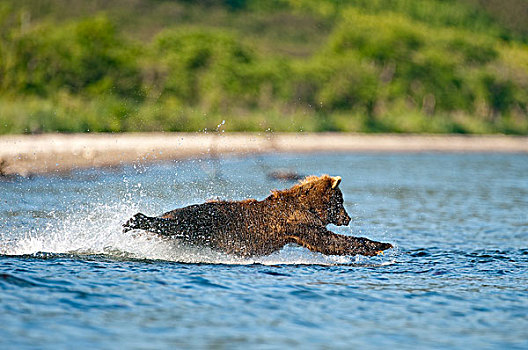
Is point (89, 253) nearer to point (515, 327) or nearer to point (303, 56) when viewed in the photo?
point (515, 327)

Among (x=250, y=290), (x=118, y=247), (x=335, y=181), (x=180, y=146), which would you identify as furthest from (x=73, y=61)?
(x=250, y=290)

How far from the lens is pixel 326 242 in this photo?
12156 mm

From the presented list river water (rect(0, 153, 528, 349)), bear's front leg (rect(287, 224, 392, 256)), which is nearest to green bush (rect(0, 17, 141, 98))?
river water (rect(0, 153, 528, 349))

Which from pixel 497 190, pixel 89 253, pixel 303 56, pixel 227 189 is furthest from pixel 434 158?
pixel 303 56

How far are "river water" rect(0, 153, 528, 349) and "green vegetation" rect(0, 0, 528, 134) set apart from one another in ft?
101

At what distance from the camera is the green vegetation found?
61906 millimetres

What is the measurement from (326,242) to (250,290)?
151cm

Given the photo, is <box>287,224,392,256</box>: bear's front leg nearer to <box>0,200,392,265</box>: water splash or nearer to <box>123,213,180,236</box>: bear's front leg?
<box>0,200,392,265</box>: water splash

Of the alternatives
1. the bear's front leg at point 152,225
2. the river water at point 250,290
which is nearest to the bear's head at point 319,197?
the river water at point 250,290

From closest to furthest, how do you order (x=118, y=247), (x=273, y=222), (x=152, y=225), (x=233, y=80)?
1. (x=152, y=225)
2. (x=273, y=222)
3. (x=118, y=247)
4. (x=233, y=80)

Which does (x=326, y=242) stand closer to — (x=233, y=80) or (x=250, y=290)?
(x=250, y=290)

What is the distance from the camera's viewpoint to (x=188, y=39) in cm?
9444

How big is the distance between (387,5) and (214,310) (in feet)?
616

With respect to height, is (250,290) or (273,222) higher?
(273,222)
